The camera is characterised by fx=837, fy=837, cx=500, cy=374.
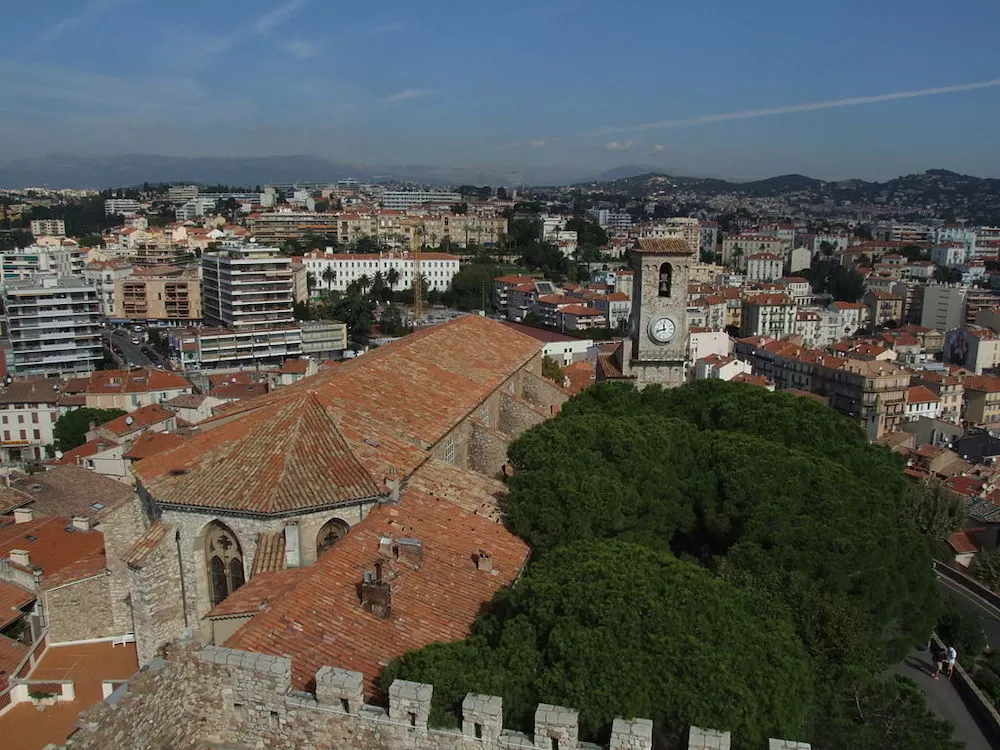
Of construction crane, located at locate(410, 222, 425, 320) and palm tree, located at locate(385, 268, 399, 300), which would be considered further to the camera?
palm tree, located at locate(385, 268, 399, 300)

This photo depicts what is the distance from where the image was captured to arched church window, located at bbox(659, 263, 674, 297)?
3194 cm

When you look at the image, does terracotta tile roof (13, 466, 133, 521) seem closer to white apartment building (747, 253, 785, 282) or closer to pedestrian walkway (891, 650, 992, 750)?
pedestrian walkway (891, 650, 992, 750)

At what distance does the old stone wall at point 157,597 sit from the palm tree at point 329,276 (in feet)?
312

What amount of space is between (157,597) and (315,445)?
13.7 feet

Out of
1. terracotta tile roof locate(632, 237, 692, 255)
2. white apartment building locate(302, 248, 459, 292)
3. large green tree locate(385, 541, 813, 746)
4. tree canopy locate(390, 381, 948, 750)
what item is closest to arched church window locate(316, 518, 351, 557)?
tree canopy locate(390, 381, 948, 750)

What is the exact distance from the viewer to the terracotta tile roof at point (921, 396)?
208 feet

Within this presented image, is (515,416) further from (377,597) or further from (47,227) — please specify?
(47,227)

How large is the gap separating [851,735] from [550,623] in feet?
18.0

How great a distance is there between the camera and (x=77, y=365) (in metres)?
73.5

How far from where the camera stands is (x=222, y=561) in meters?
16.6

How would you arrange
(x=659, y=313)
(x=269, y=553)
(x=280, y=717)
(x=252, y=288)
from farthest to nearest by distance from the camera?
1. (x=252, y=288)
2. (x=659, y=313)
3. (x=269, y=553)
4. (x=280, y=717)

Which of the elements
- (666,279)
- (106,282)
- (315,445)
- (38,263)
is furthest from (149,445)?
(38,263)

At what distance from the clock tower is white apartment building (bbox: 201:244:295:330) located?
57250 mm

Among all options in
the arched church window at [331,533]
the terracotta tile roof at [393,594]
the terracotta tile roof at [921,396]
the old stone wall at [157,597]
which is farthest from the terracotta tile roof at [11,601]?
the terracotta tile roof at [921,396]
